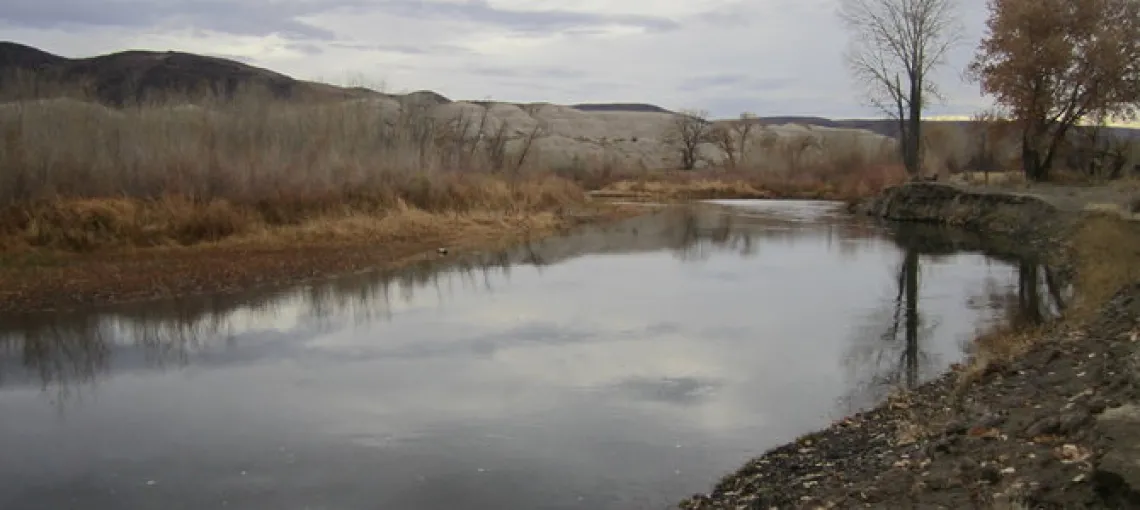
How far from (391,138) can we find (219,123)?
875cm

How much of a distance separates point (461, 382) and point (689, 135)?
4164 inches

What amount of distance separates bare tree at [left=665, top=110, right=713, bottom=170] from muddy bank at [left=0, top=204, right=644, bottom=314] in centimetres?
7644

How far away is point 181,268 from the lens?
2309cm

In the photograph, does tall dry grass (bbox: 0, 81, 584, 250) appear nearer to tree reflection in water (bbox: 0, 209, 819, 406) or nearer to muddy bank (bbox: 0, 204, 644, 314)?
muddy bank (bbox: 0, 204, 644, 314)

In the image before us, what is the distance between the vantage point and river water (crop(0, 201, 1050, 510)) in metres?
8.85

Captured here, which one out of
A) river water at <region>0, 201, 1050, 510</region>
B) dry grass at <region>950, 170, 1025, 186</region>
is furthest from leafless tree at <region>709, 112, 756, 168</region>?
river water at <region>0, 201, 1050, 510</region>

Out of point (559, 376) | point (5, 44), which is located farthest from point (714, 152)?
point (559, 376)

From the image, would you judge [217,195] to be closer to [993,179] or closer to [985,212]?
[985,212]

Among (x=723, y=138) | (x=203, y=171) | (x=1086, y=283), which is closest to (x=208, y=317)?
(x=203, y=171)

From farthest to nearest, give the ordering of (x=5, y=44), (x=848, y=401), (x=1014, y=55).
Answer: (x=5, y=44), (x=1014, y=55), (x=848, y=401)

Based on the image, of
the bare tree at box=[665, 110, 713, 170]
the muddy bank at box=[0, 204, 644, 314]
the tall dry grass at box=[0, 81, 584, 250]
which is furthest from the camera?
the bare tree at box=[665, 110, 713, 170]

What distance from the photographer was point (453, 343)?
15.5 m

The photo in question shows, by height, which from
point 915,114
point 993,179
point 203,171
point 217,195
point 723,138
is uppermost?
point 723,138

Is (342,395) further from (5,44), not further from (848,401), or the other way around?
(5,44)
